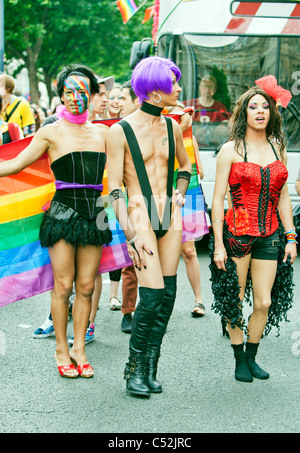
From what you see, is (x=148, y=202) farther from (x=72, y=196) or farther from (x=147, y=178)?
(x=72, y=196)

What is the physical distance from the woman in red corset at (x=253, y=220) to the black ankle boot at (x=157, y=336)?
1.31ft

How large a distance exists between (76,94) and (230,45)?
4606 mm

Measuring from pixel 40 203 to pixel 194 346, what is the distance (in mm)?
1720

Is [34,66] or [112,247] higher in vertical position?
[112,247]

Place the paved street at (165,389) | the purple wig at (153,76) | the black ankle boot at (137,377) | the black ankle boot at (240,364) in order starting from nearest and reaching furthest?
1. the paved street at (165,389)
2. the purple wig at (153,76)
3. the black ankle boot at (137,377)
4. the black ankle boot at (240,364)

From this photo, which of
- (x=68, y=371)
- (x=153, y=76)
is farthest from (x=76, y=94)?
(x=68, y=371)

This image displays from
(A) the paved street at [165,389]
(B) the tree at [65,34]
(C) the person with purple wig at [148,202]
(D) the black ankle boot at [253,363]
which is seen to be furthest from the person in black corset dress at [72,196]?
(B) the tree at [65,34]

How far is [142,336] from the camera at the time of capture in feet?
13.6

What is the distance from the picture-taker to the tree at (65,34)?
1024 inches

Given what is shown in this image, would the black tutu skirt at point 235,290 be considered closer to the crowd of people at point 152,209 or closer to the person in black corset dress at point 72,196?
the crowd of people at point 152,209

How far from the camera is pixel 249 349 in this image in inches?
181

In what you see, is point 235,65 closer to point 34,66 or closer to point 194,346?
point 194,346

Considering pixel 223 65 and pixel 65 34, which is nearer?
pixel 223 65

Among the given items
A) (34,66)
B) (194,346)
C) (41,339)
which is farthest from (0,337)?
(34,66)
